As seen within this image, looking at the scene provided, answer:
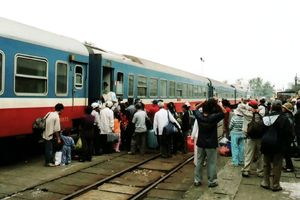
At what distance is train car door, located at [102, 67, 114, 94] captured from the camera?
14.4 meters

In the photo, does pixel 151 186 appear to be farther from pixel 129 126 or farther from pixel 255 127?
pixel 129 126

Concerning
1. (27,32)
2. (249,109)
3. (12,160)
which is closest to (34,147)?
(12,160)

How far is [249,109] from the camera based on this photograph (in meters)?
9.58

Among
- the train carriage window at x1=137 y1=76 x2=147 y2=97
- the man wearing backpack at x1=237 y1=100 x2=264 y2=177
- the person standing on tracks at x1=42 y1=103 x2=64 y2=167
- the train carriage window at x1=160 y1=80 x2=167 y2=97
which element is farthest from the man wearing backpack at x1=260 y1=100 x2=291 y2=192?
the train carriage window at x1=160 y1=80 x2=167 y2=97

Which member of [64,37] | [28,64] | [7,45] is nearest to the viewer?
[7,45]

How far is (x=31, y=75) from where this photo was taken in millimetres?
10250

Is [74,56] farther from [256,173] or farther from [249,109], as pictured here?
[256,173]

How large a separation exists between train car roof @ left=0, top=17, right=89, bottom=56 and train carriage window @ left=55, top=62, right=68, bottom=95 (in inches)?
20.3

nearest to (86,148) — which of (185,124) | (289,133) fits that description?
(185,124)

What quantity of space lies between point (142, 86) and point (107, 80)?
348 cm

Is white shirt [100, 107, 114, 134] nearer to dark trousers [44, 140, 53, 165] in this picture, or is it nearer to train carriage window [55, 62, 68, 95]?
train carriage window [55, 62, 68, 95]

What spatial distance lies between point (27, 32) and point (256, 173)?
683 cm

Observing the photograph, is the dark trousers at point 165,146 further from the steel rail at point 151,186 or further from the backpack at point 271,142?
the backpack at point 271,142

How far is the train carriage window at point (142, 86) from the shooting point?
17.5m
